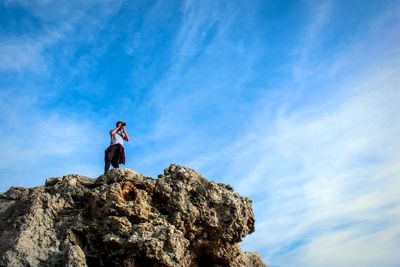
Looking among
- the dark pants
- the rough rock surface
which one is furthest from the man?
the rough rock surface

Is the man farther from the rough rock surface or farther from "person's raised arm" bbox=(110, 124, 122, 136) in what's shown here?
the rough rock surface

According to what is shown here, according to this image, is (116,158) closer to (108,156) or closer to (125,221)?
(108,156)

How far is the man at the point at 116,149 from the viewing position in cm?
1730

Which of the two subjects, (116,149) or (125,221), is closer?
(125,221)

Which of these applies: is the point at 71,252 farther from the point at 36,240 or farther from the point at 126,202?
the point at 126,202

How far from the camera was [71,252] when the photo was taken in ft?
33.0

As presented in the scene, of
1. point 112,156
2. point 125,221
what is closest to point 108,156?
point 112,156

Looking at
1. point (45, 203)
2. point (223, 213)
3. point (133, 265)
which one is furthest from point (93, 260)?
point (223, 213)

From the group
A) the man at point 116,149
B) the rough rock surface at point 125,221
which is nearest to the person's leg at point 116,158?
the man at point 116,149

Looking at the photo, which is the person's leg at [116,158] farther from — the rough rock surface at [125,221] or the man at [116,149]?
the rough rock surface at [125,221]

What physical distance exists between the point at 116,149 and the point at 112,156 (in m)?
0.34

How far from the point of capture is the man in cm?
1730

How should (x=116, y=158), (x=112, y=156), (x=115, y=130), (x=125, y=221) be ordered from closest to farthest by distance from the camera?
(x=125, y=221) < (x=112, y=156) < (x=116, y=158) < (x=115, y=130)

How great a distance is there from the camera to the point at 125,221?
1174 centimetres
